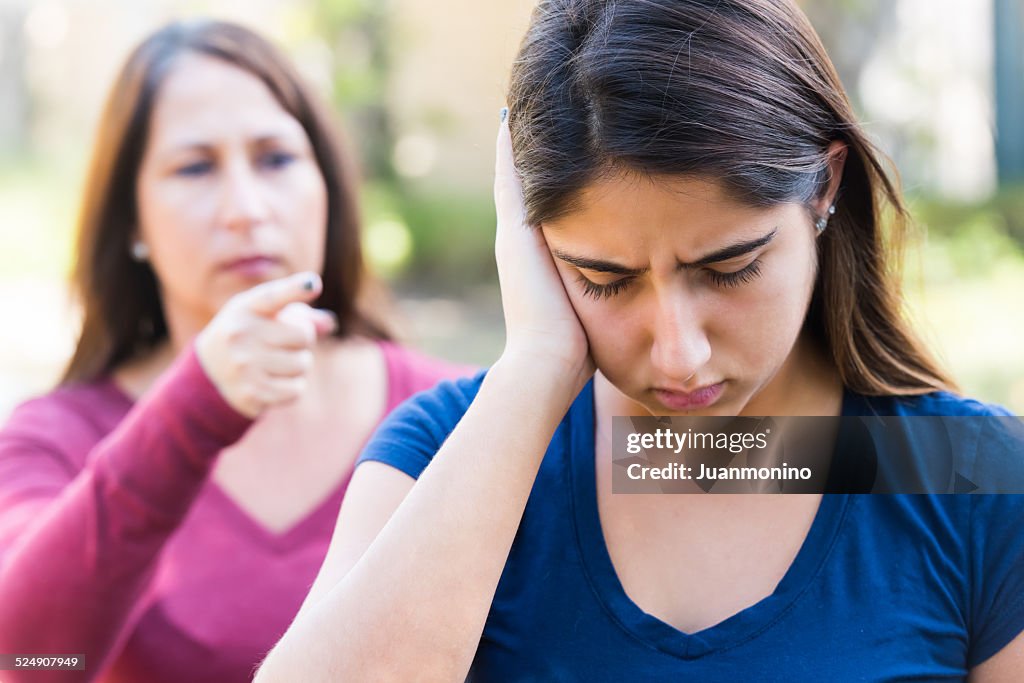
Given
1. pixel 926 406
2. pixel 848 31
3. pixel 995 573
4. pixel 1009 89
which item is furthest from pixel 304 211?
pixel 1009 89

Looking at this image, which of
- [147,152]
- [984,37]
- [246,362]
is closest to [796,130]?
[246,362]

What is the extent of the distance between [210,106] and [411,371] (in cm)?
79

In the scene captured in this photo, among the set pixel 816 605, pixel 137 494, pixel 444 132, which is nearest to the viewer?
pixel 816 605

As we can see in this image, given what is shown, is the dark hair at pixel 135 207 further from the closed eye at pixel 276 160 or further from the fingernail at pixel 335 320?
the closed eye at pixel 276 160

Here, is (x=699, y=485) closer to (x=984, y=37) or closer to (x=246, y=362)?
(x=246, y=362)

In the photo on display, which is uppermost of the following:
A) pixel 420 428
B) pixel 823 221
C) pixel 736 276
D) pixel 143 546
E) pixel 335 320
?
pixel 335 320

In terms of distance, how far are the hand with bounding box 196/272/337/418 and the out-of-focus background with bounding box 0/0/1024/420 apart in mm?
3362

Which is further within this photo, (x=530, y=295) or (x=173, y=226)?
(x=173, y=226)

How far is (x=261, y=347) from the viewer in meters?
2.15

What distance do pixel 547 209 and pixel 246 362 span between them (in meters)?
0.85

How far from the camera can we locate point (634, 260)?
4.59ft

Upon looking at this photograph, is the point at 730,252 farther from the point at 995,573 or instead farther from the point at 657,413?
the point at 995,573

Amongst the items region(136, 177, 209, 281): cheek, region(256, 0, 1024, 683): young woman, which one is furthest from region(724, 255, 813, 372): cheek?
region(136, 177, 209, 281): cheek

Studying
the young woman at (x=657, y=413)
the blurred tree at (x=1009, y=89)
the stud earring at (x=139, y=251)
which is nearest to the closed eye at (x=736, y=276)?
the young woman at (x=657, y=413)
